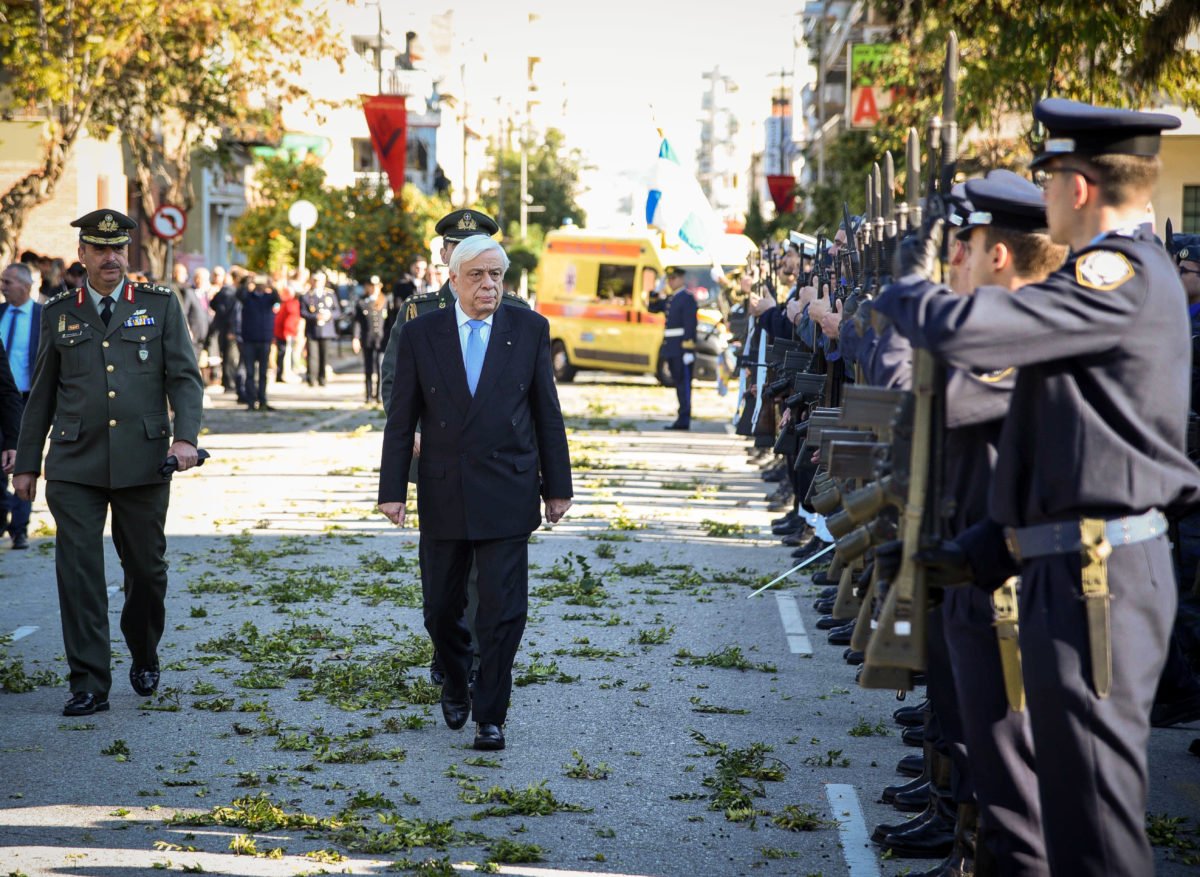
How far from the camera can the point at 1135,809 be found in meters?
3.40

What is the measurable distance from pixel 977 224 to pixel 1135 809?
1606 mm

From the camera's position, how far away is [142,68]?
24.1 metres

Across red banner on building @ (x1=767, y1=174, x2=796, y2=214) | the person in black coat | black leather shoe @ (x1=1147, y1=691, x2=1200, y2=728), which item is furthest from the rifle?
red banner on building @ (x1=767, y1=174, x2=796, y2=214)

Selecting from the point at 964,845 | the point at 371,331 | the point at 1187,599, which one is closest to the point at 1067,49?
the point at 1187,599

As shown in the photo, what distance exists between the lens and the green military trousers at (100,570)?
6746 mm

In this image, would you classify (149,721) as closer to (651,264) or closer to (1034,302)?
(1034,302)

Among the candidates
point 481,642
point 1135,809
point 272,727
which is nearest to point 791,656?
point 481,642

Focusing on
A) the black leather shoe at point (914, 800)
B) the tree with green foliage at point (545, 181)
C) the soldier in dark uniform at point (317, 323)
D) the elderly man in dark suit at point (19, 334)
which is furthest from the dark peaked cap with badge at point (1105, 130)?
the tree with green foliage at point (545, 181)

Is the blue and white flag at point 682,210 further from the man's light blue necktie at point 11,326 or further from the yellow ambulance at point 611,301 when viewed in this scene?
the yellow ambulance at point 611,301

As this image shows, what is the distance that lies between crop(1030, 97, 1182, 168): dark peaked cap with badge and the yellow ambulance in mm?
24786

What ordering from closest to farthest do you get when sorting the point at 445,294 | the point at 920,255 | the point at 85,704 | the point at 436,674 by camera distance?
the point at 920,255, the point at 85,704, the point at 436,674, the point at 445,294

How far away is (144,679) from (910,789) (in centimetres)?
353

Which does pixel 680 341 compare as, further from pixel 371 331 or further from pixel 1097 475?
pixel 1097 475

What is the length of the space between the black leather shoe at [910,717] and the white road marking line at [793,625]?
5.01 ft
